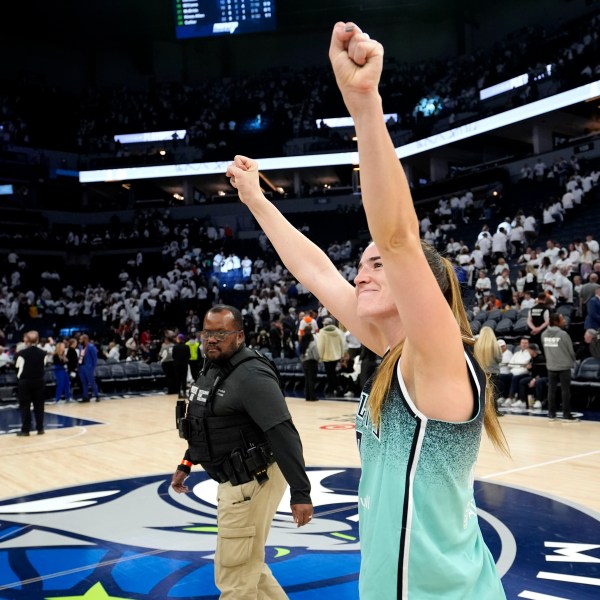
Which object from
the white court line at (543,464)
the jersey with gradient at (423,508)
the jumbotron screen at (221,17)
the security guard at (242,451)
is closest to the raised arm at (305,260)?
the jersey with gradient at (423,508)

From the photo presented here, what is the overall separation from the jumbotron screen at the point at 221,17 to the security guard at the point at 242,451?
33.2m

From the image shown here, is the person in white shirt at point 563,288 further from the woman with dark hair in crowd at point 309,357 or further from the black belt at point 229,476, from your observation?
the black belt at point 229,476

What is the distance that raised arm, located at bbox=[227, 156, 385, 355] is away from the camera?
193 centimetres

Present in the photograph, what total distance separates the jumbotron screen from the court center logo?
102ft

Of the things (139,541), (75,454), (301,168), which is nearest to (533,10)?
(301,168)

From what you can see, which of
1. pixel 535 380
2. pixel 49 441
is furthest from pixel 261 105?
pixel 49 441

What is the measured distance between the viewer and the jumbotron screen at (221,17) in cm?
3325

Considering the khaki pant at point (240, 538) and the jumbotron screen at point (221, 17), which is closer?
the khaki pant at point (240, 538)

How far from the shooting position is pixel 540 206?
20.9 meters

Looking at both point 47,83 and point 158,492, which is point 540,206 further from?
point 47,83

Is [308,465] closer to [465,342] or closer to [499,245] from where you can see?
[465,342]

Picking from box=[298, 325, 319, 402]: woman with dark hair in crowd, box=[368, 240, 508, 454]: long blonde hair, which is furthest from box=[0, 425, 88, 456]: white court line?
box=[368, 240, 508, 454]: long blonde hair

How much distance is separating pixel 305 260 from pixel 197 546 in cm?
326

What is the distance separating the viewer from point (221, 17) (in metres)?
33.3
